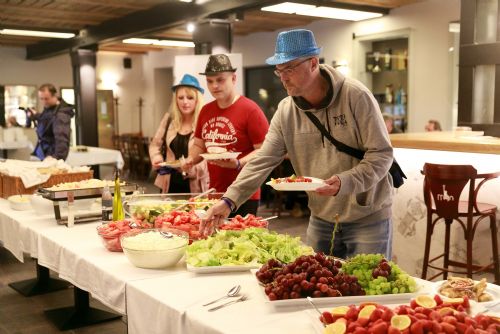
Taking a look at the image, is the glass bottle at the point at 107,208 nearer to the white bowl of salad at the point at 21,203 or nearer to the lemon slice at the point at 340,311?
the white bowl of salad at the point at 21,203

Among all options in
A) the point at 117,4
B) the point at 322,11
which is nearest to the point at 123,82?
the point at 117,4

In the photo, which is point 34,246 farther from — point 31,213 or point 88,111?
point 88,111

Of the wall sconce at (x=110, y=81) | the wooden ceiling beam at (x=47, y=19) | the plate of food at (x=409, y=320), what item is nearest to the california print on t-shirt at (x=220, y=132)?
the plate of food at (x=409, y=320)

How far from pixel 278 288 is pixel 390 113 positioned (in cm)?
684

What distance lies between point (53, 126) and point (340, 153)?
12.6 feet

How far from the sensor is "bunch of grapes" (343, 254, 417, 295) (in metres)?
1.59

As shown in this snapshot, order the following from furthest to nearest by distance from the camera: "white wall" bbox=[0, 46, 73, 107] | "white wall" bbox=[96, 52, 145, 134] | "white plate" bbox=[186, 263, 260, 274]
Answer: "white wall" bbox=[96, 52, 145, 134], "white wall" bbox=[0, 46, 73, 107], "white plate" bbox=[186, 263, 260, 274]

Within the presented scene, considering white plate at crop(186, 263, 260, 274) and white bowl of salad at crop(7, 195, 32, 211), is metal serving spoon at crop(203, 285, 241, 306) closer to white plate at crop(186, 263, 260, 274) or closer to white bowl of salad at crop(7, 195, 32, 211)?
white plate at crop(186, 263, 260, 274)

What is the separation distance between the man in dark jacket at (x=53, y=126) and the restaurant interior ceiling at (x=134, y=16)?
190 centimetres

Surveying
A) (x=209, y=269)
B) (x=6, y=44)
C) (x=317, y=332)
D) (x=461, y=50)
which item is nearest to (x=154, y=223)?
(x=209, y=269)

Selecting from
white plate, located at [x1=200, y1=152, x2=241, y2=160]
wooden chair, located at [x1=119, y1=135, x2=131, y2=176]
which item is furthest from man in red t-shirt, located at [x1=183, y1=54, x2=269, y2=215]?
wooden chair, located at [x1=119, y1=135, x2=131, y2=176]

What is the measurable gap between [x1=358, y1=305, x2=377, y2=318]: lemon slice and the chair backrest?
233 centimetres

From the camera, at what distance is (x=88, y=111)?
34.2 feet

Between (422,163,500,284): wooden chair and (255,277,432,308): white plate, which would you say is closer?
(255,277,432,308): white plate
